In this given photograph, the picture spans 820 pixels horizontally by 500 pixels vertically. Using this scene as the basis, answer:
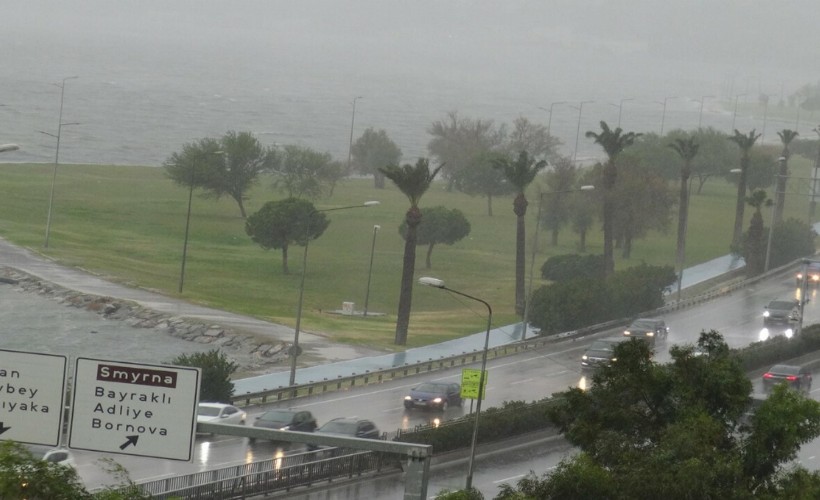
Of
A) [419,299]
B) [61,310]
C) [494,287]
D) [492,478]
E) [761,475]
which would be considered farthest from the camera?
[494,287]

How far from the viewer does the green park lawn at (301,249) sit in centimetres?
8719

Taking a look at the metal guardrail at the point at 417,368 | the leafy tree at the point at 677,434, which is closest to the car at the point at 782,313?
the metal guardrail at the point at 417,368

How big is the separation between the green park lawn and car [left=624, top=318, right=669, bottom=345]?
1191 centimetres

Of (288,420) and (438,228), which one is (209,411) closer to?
(288,420)

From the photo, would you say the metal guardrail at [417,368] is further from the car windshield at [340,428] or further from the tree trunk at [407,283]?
the car windshield at [340,428]

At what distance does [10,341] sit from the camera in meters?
74.9

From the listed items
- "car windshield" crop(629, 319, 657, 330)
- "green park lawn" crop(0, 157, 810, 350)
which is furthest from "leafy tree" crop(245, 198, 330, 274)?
"car windshield" crop(629, 319, 657, 330)

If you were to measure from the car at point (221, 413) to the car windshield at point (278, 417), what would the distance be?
4.14 ft

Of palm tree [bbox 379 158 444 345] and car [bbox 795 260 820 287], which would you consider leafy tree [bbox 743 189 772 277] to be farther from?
palm tree [bbox 379 158 444 345]

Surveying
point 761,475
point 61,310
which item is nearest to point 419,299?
point 61,310

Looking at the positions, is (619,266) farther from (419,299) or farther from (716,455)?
(716,455)

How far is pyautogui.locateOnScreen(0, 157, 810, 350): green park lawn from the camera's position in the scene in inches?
3433

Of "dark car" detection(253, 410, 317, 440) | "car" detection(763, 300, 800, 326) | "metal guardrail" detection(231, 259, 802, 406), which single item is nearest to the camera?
"dark car" detection(253, 410, 317, 440)

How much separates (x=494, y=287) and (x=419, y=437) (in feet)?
177
